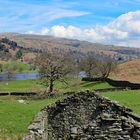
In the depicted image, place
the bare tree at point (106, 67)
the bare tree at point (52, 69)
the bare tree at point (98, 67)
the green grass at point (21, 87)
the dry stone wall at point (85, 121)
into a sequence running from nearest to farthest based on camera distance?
the dry stone wall at point (85, 121) → the bare tree at point (52, 69) → the green grass at point (21, 87) → the bare tree at point (106, 67) → the bare tree at point (98, 67)

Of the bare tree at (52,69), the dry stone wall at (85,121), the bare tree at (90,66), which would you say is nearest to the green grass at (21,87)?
the bare tree at (52,69)

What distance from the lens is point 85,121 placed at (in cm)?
1941

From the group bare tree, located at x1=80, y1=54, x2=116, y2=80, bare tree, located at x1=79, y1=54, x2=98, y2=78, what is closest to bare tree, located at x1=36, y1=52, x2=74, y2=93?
bare tree, located at x1=80, y1=54, x2=116, y2=80

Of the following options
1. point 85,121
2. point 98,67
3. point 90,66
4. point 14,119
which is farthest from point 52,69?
point 85,121

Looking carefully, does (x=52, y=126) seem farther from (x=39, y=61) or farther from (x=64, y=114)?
(x=39, y=61)

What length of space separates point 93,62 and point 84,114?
9501 cm

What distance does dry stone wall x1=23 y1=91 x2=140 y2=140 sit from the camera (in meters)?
17.3

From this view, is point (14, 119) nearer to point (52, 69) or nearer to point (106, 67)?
point (52, 69)

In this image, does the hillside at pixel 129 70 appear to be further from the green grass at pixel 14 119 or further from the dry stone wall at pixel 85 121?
the dry stone wall at pixel 85 121

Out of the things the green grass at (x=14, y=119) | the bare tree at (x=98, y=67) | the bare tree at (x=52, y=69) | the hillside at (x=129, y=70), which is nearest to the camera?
the green grass at (x=14, y=119)

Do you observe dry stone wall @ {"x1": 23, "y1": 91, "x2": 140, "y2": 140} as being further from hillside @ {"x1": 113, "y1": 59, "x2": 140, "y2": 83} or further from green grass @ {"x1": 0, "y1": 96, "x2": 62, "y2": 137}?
hillside @ {"x1": 113, "y1": 59, "x2": 140, "y2": 83}

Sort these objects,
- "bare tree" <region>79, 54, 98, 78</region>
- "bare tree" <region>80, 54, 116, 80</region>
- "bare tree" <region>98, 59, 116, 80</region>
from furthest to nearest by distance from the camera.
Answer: "bare tree" <region>79, 54, 98, 78</region> → "bare tree" <region>80, 54, 116, 80</region> → "bare tree" <region>98, 59, 116, 80</region>

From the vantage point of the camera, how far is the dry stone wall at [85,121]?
1733 cm

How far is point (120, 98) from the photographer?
47.9 meters
